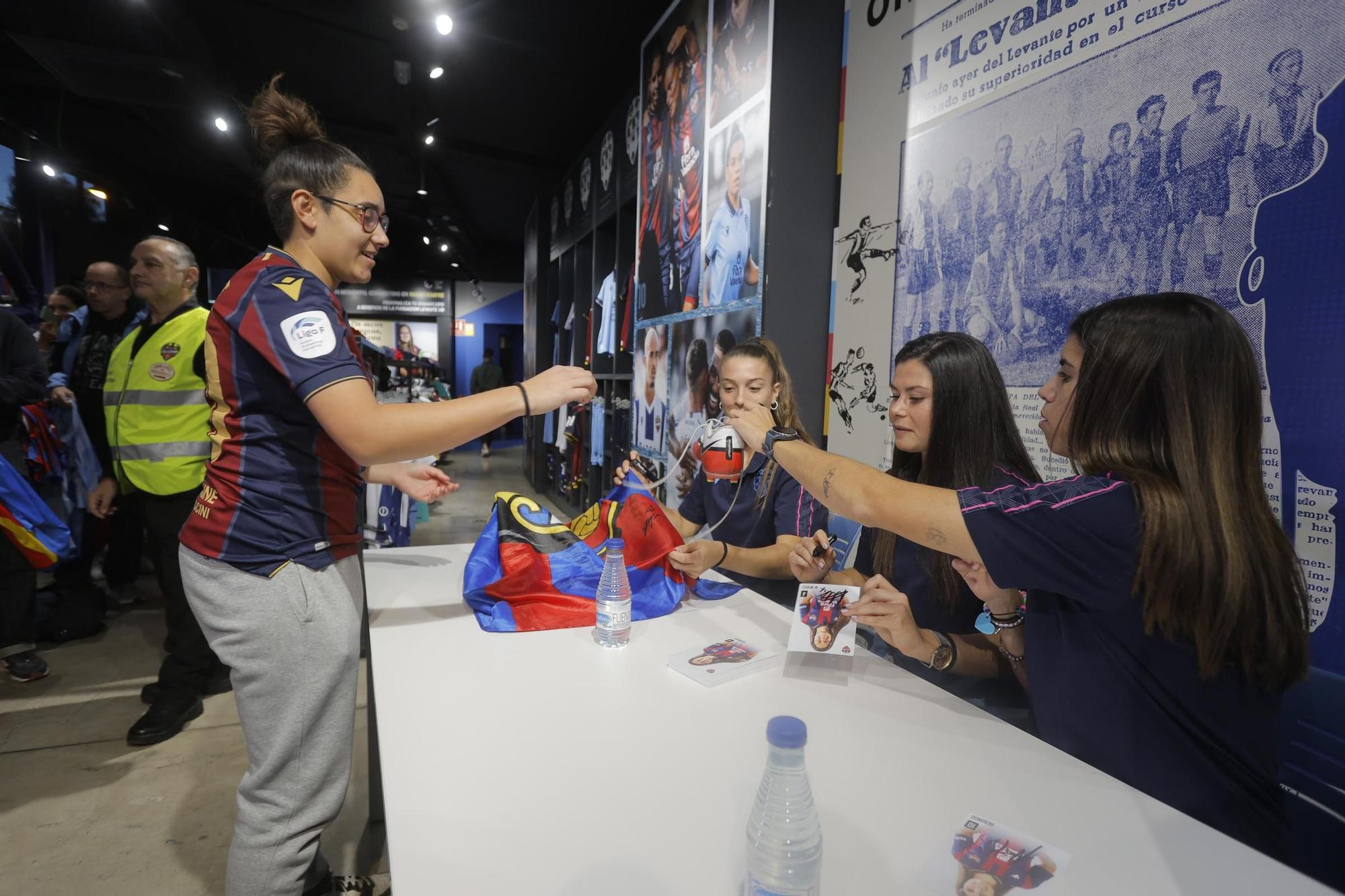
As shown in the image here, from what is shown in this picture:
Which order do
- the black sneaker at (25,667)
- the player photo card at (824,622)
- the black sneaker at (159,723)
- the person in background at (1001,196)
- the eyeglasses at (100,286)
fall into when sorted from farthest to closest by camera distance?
the eyeglasses at (100,286) → the black sneaker at (25,667) → the black sneaker at (159,723) → the person in background at (1001,196) → the player photo card at (824,622)

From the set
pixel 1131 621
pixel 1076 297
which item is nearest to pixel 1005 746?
pixel 1131 621

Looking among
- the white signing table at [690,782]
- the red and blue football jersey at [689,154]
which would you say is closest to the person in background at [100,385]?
the red and blue football jersey at [689,154]

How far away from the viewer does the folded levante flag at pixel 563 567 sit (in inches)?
61.7

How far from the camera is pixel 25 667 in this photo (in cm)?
304

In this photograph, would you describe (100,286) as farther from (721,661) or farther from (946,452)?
(946,452)

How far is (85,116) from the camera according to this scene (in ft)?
20.3

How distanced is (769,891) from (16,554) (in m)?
3.59

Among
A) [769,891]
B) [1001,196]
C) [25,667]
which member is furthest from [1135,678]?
[25,667]

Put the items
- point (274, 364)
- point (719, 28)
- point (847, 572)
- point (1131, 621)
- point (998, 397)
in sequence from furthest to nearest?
point (719, 28), point (847, 572), point (998, 397), point (274, 364), point (1131, 621)

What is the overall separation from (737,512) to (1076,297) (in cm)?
114

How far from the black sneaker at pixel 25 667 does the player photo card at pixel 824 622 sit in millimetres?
3635

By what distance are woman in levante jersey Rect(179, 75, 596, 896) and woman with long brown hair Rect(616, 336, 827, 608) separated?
2.76ft

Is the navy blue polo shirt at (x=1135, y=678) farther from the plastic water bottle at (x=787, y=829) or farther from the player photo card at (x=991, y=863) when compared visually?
the plastic water bottle at (x=787, y=829)

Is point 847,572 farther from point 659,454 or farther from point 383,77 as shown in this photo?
point 383,77
